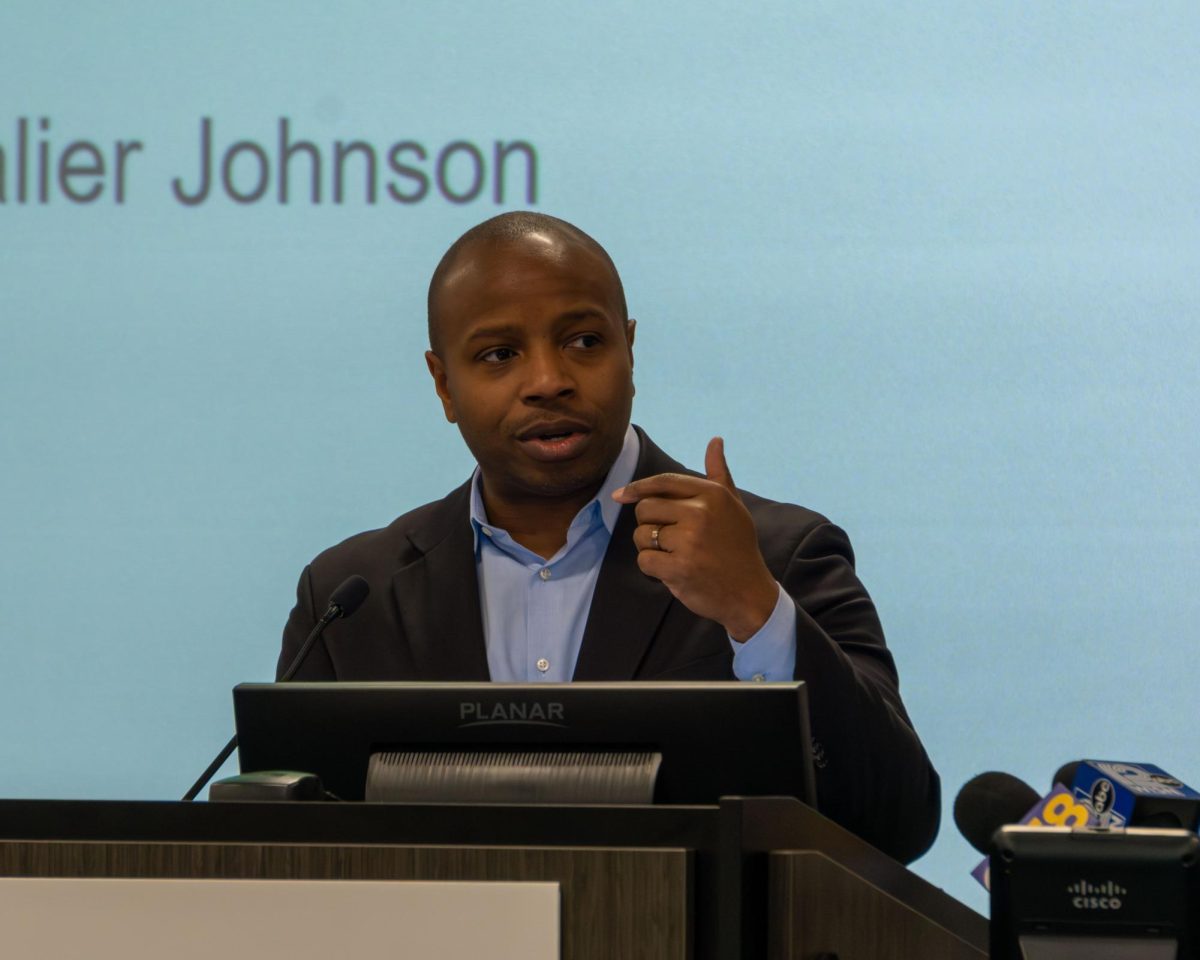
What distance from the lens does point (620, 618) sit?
88.0 inches

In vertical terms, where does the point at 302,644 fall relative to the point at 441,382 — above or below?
below

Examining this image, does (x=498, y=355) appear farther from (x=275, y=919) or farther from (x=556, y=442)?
(x=275, y=919)

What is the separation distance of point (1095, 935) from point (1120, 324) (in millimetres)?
1982

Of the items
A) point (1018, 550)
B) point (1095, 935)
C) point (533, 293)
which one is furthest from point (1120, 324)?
point (1095, 935)

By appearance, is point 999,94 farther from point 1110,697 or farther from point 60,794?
point 60,794

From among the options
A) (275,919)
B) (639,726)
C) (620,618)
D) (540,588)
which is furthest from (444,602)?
(275,919)

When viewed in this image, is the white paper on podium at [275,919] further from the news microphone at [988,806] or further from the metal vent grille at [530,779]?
the news microphone at [988,806]

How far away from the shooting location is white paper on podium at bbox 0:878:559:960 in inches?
45.1

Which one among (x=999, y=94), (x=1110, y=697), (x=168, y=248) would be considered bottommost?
(x=1110, y=697)

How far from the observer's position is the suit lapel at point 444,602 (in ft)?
7.30

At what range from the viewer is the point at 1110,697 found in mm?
2938

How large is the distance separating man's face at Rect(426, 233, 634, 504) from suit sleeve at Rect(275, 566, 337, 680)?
1.04 feet

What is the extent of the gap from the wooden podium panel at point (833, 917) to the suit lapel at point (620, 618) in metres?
0.85

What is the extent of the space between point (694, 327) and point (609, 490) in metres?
0.84
